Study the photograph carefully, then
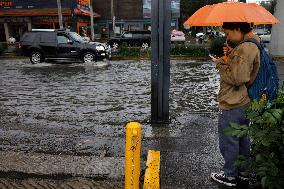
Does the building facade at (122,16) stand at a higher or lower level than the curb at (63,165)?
higher

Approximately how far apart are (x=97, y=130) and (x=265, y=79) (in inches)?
146

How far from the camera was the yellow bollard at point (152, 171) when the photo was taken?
3994 mm

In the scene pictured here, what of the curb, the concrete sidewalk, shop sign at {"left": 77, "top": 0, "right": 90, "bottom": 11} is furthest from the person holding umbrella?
shop sign at {"left": 77, "top": 0, "right": 90, "bottom": 11}

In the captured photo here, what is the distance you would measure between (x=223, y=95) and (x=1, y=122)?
4.99 metres

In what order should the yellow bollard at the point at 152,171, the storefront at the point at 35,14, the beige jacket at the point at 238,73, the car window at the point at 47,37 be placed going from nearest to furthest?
the beige jacket at the point at 238,73, the yellow bollard at the point at 152,171, the car window at the point at 47,37, the storefront at the point at 35,14

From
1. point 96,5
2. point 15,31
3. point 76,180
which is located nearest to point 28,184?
point 76,180

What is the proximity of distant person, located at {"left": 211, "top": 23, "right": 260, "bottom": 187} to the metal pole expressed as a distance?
8.17 ft

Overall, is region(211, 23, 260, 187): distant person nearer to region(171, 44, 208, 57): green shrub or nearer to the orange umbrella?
the orange umbrella

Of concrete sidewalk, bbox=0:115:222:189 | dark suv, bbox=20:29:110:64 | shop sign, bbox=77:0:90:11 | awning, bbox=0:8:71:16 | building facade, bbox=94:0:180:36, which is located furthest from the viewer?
building facade, bbox=94:0:180:36

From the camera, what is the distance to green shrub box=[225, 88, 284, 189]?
2852mm

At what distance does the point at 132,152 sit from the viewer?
11.4ft

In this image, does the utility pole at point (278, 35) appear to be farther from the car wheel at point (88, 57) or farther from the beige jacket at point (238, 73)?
the beige jacket at point (238, 73)

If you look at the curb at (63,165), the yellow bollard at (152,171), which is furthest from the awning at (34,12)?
the yellow bollard at (152,171)

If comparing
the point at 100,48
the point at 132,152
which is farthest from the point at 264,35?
the point at 132,152
